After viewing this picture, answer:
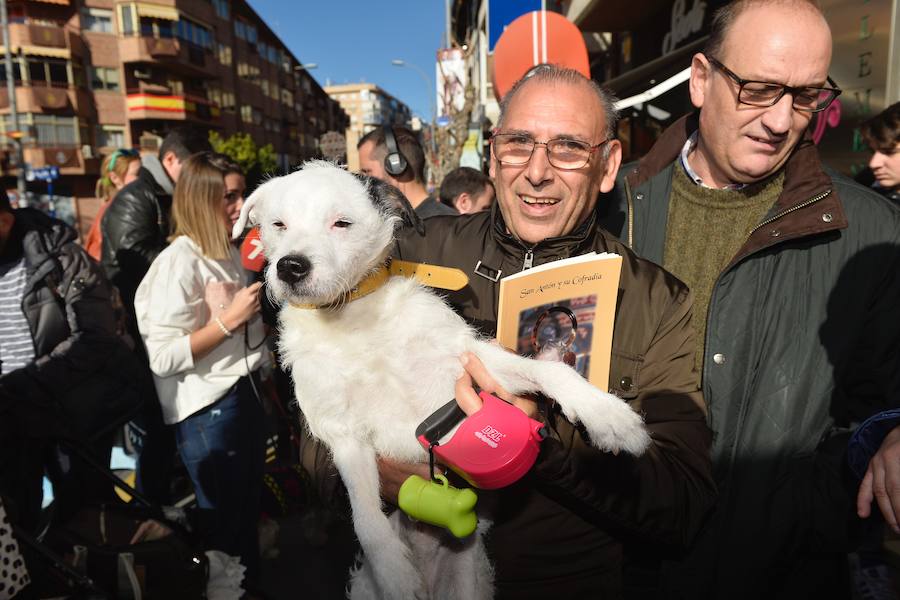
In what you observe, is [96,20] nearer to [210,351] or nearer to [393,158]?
[393,158]

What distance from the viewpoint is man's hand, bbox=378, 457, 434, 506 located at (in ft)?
5.71

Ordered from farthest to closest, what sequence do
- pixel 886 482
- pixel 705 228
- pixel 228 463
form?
pixel 228 463 → pixel 705 228 → pixel 886 482

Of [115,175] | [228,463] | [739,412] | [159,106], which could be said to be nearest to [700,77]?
[739,412]

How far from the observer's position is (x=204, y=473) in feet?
10.0

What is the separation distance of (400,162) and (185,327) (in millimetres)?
1949

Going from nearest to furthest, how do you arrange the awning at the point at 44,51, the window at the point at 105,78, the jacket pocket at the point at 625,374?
the jacket pocket at the point at 625,374, the awning at the point at 44,51, the window at the point at 105,78

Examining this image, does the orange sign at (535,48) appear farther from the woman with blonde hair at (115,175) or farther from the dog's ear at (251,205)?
the woman with blonde hair at (115,175)

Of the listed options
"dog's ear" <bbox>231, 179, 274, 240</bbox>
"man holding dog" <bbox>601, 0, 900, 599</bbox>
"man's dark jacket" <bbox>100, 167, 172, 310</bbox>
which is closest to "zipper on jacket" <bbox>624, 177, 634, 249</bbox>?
"man holding dog" <bbox>601, 0, 900, 599</bbox>

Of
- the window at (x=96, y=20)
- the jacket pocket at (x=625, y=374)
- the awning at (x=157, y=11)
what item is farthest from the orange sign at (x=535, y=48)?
the window at (x=96, y=20)

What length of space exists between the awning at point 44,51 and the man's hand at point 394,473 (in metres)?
42.1

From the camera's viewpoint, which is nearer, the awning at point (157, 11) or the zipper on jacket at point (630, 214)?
the zipper on jacket at point (630, 214)

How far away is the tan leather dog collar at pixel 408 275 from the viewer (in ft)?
5.71

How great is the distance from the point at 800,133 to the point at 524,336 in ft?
4.21

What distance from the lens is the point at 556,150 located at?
175 cm
